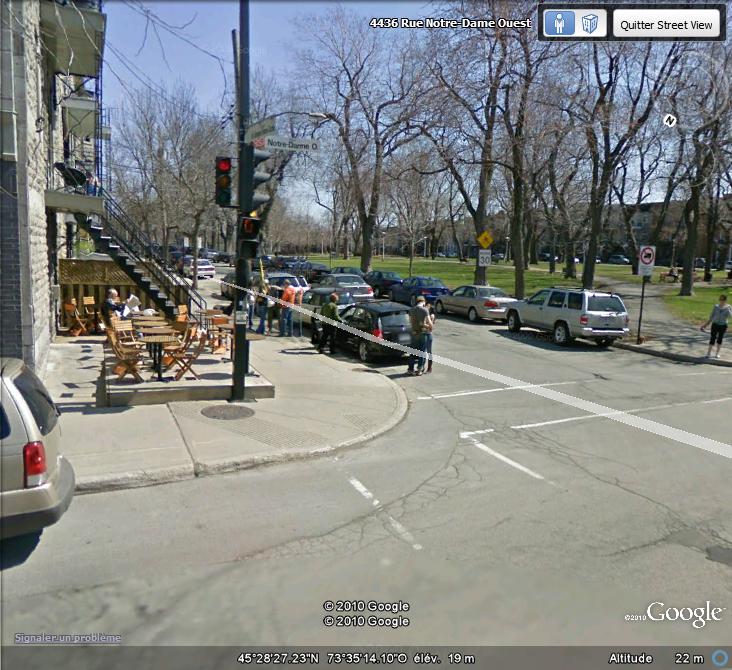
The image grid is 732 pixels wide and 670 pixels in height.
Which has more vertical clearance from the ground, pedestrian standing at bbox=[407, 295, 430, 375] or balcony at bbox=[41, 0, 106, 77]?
balcony at bbox=[41, 0, 106, 77]

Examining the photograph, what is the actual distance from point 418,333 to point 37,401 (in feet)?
29.6

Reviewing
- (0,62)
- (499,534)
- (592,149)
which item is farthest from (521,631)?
(592,149)

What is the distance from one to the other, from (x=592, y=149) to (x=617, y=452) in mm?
19080

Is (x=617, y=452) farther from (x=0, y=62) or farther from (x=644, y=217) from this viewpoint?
(x=644, y=217)

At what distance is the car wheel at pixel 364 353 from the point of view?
14.3 m

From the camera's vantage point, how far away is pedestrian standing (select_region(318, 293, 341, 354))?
1472cm

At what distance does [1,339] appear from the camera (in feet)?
29.9

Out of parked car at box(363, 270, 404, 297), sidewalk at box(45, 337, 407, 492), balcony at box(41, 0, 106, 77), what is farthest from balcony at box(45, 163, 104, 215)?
parked car at box(363, 270, 404, 297)

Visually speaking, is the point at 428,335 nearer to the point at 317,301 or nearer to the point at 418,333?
the point at 418,333

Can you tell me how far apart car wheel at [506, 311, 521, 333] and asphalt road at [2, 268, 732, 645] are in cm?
1211

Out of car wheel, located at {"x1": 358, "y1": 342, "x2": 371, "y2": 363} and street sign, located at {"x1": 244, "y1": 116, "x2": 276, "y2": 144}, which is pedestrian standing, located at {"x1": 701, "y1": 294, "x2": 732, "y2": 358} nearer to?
car wheel, located at {"x1": 358, "y1": 342, "x2": 371, "y2": 363}

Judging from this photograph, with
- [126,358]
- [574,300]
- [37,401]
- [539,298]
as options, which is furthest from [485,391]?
[539,298]

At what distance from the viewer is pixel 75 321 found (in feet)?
52.7

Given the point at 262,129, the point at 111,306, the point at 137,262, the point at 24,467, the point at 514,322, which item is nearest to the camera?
the point at 24,467
